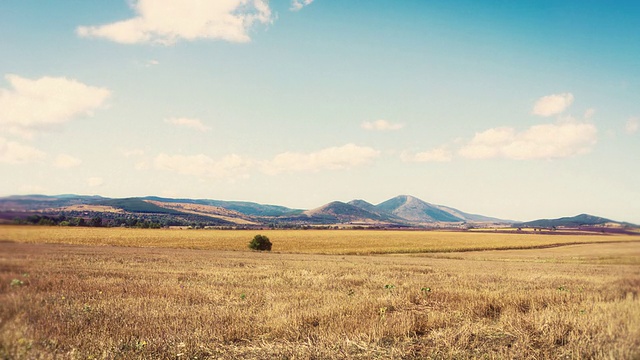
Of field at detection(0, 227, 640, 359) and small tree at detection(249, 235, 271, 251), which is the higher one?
field at detection(0, 227, 640, 359)

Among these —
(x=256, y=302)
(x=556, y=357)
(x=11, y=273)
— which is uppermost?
(x=11, y=273)

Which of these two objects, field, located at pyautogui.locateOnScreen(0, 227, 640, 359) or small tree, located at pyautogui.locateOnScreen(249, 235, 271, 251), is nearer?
field, located at pyautogui.locateOnScreen(0, 227, 640, 359)

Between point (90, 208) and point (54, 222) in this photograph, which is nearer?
point (54, 222)

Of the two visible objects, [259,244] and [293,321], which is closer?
[293,321]

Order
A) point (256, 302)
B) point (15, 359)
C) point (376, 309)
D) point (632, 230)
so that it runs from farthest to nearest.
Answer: point (256, 302) → point (376, 309) → point (632, 230) → point (15, 359)

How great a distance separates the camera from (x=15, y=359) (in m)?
2.88

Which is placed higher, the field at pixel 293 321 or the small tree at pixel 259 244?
the field at pixel 293 321

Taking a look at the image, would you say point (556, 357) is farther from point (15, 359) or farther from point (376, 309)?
point (15, 359)

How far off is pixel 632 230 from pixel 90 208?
7107mm

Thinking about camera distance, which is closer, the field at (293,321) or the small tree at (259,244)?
the field at (293,321)

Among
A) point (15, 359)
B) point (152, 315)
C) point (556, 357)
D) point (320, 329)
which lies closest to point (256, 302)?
point (152, 315)

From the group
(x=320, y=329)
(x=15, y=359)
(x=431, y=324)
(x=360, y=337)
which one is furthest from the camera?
(x=431, y=324)

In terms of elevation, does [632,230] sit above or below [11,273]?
above

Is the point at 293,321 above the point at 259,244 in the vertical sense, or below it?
above
